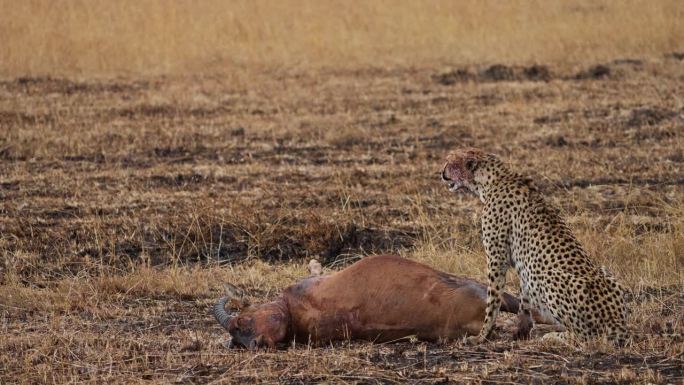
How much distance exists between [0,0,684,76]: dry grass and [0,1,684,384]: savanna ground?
0.36ft

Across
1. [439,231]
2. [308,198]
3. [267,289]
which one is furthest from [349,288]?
[308,198]

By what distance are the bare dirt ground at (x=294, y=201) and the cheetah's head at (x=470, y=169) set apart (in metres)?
0.92

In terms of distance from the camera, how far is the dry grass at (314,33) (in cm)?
1834

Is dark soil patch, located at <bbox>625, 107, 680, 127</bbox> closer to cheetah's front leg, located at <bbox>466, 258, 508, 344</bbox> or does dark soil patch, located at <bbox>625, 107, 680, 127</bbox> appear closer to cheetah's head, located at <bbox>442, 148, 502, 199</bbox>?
cheetah's head, located at <bbox>442, 148, 502, 199</bbox>

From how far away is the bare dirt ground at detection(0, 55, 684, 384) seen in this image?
581cm

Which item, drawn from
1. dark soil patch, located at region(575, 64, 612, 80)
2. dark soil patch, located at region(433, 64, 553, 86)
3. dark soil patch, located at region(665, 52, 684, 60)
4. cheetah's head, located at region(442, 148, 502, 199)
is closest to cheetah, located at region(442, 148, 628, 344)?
cheetah's head, located at region(442, 148, 502, 199)

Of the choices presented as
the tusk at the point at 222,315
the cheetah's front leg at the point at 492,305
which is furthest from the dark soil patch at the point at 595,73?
the tusk at the point at 222,315

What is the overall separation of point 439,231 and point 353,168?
2.62 meters

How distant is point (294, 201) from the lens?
10.5m

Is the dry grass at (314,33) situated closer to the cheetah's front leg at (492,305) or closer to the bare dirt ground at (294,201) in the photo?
the bare dirt ground at (294,201)

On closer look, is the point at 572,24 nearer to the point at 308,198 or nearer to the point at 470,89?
the point at 470,89

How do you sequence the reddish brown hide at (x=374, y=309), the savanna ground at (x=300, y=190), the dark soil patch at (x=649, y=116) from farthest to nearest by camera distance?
1. the dark soil patch at (x=649, y=116)
2. the reddish brown hide at (x=374, y=309)
3. the savanna ground at (x=300, y=190)

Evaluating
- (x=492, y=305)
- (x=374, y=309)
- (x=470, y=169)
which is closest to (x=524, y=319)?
(x=492, y=305)

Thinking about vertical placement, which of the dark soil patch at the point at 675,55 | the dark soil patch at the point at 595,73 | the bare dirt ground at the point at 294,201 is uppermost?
the dark soil patch at the point at 675,55
